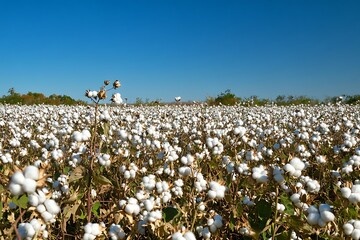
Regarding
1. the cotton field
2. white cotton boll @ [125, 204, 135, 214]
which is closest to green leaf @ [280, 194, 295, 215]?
the cotton field

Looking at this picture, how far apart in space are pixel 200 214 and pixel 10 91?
2700 cm

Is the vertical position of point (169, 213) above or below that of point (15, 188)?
below

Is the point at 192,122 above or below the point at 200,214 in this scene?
above

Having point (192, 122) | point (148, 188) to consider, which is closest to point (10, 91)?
point (192, 122)

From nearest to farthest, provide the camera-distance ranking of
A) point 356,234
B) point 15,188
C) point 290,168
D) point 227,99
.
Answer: point 15,188, point 356,234, point 290,168, point 227,99

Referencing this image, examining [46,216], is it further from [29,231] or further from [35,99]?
[35,99]

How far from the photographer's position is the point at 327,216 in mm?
1385

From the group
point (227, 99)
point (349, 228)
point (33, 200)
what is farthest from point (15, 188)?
point (227, 99)

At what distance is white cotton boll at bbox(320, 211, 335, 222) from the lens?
4.52 ft

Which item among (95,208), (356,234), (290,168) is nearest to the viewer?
(356,234)

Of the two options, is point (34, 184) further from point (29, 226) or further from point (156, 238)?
point (156, 238)

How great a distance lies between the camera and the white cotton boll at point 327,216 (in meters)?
1.38

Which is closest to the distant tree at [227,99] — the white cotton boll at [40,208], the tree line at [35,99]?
the tree line at [35,99]

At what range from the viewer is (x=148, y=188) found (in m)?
2.20
